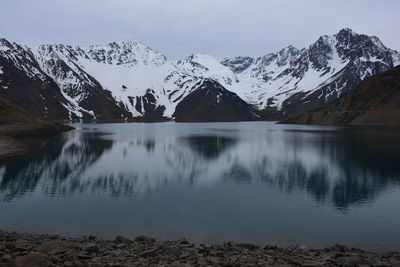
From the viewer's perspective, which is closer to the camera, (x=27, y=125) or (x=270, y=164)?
(x=270, y=164)

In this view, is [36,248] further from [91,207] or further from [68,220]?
[91,207]

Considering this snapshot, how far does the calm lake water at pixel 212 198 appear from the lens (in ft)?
103

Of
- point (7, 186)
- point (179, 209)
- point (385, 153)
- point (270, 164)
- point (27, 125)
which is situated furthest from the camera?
point (27, 125)

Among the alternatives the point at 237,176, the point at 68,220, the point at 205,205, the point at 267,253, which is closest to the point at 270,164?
the point at 237,176

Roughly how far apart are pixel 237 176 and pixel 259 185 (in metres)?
7.22

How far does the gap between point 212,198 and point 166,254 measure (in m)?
19.4

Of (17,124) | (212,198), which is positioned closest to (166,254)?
(212,198)

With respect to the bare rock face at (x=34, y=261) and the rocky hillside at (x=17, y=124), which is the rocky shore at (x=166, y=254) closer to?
the bare rock face at (x=34, y=261)

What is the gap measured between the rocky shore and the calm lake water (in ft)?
9.66

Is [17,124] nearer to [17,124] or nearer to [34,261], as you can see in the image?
[17,124]

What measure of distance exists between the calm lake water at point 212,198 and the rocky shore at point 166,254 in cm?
294

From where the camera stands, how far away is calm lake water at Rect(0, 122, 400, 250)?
103 ft

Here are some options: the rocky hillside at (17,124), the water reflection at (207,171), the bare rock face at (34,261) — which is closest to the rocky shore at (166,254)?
the bare rock face at (34,261)

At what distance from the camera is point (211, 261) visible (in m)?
22.8
